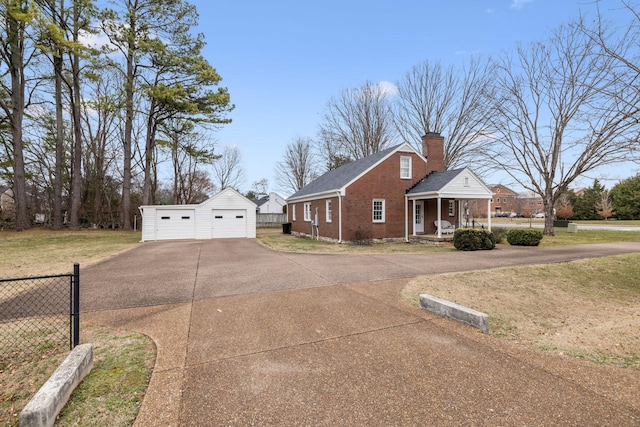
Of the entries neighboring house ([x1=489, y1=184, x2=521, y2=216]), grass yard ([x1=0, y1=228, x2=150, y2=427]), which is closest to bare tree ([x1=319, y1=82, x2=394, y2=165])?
grass yard ([x1=0, y1=228, x2=150, y2=427])

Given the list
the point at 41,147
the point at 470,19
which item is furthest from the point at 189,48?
the point at 470,19

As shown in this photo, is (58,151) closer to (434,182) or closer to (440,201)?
(434,182)

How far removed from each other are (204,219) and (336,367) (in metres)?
19.3

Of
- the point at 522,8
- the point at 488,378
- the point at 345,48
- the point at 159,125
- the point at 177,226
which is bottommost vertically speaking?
the point at 488,378

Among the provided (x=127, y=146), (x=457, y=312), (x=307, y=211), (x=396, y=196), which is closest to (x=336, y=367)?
(x=457, y=312)

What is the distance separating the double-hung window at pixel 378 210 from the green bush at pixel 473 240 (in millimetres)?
4670

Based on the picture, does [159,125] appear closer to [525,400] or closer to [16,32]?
[16,32]

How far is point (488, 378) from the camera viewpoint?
325 centimetres

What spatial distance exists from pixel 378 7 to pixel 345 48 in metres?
4.11

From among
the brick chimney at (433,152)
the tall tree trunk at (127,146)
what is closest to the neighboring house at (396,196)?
the brick chimney at (433,152)

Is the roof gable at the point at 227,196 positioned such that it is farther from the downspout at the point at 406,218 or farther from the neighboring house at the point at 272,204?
the neighboring house at the point at 272,204

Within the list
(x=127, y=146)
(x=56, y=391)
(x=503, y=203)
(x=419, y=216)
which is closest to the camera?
(x=56, y=391)

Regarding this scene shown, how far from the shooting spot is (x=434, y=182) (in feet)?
56.9

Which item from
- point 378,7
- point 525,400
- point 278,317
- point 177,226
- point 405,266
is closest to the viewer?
point 525,400
